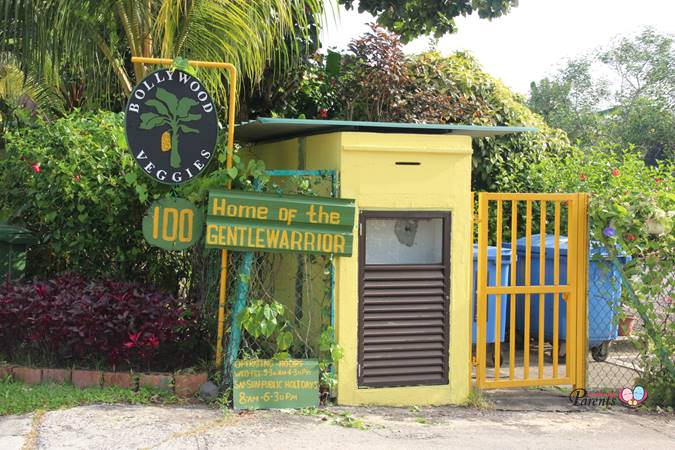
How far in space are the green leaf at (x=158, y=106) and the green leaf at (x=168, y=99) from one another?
1.2 inches

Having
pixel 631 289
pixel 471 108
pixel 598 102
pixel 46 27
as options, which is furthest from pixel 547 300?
pixel 598 102

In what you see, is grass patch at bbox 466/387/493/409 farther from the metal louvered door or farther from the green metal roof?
→ the green metal roof

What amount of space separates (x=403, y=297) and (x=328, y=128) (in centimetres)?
147

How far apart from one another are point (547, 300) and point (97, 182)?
14.7 ft

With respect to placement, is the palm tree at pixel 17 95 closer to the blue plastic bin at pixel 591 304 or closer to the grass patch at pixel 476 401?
the grass patch at pixel 476 401

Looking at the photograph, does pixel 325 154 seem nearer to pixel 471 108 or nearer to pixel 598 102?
pixel 471 108

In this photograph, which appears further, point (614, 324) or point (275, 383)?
point (614, 324)

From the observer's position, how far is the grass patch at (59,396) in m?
5.75

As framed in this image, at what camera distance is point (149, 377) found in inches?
245

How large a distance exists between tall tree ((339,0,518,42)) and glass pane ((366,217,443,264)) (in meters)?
4.18

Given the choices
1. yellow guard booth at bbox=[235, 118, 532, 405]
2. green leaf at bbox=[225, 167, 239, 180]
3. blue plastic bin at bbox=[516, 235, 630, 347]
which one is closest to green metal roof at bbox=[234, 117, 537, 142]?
yellow guard booth at bbox=[235, 118, 532, 405]

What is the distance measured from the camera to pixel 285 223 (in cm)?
612

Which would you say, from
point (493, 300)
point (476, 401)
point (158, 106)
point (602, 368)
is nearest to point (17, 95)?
point (158, 106)

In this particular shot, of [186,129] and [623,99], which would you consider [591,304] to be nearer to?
[186,129]
